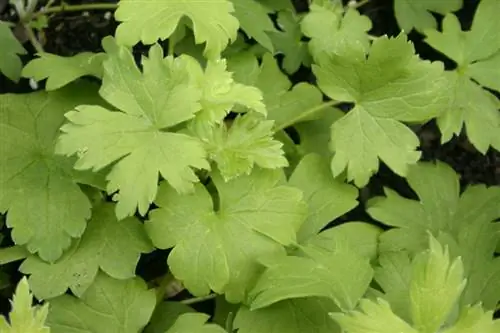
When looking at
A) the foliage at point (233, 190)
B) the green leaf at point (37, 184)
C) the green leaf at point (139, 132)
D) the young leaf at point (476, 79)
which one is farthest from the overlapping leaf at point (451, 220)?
the green leaf at point (37, 184)

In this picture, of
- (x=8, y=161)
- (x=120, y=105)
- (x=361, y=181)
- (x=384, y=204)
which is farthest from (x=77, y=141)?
(x=384, y=204)

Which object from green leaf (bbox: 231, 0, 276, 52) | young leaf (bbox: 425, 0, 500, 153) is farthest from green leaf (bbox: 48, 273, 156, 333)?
young leaf (bbox: 425, 0, 500, 153)

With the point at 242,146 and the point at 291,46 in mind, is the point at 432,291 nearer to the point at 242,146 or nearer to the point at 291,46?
the point at 242,146

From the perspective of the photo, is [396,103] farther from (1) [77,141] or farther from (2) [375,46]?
(1) [77,141]

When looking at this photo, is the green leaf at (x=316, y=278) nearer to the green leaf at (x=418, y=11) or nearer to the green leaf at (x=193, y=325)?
the green leaf at (x=193, y=325)

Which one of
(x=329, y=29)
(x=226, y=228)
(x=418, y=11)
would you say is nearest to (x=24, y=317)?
(x=226, y=228)
